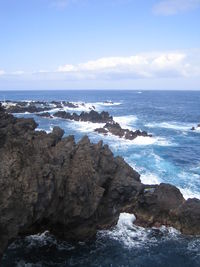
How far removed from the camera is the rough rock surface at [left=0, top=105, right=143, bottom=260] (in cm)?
2209

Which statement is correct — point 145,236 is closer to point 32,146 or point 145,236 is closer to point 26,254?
point 26,254

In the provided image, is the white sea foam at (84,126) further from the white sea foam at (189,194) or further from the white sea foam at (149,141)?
the white sea foam at (189,194)

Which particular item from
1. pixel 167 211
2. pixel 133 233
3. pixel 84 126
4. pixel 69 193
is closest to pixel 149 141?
pixel 84 126

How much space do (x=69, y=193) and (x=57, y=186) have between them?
1.69m

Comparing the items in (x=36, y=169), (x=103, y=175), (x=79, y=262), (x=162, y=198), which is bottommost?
(x=79, y=262)

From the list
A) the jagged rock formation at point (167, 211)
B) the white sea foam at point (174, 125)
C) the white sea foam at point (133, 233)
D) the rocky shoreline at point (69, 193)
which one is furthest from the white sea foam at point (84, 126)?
the white sea foam at point (133, 233)

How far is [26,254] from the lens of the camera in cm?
2641

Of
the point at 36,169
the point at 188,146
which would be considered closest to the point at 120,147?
the point at 188,146

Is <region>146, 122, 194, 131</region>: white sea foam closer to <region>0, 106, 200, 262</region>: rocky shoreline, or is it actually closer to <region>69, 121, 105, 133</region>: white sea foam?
<region>69, 121, 105, 133</region>: white sea foam

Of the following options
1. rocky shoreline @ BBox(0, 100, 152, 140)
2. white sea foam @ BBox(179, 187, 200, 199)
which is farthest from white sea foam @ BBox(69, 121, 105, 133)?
white sea foam @ BBox(179, 187, 200, 199)

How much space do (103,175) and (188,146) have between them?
1512 inches

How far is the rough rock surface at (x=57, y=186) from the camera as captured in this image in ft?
Result: 72.5

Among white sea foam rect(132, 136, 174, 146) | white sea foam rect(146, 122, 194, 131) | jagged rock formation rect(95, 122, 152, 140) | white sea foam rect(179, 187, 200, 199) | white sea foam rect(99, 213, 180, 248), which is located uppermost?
jagged rock formation rect(95, 122, 152, 140)

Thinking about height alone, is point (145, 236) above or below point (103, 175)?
below
